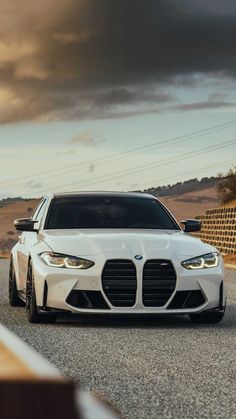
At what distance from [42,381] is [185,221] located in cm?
1073

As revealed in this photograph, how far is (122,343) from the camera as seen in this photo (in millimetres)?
8211

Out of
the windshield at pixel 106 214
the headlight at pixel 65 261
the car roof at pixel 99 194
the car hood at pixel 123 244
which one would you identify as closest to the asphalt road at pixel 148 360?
the headlight at pixel 65 261

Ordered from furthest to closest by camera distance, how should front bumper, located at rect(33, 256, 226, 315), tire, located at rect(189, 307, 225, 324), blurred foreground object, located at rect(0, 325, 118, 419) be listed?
1. tire, located at rect(189, 307, 225, 324)
2. front bumper, located at rect(33, 256, 226, 315)
3. blurred foreground object, located at rect(0, 325, 118, 419)

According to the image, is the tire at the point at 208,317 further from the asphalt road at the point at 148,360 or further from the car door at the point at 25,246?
the car door at the point at 25,246

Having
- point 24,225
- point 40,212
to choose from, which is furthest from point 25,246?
point 40,212

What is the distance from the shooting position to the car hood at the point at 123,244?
9.83 m

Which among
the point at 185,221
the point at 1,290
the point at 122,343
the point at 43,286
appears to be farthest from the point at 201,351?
the point at 1,290

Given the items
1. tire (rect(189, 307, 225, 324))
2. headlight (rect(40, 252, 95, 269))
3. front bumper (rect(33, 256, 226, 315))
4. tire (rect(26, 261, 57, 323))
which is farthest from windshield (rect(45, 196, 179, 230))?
tire (rect(189, 307, 225, 324))

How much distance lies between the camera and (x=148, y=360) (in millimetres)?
6996

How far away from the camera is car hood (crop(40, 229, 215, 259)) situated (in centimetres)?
983

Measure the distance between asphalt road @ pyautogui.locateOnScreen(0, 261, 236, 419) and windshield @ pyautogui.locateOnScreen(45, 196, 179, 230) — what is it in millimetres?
1406

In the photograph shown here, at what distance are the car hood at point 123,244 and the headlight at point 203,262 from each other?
7 cm

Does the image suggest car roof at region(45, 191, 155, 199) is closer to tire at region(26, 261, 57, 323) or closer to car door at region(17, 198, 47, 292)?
car door at region(17, 198, 47, 292)

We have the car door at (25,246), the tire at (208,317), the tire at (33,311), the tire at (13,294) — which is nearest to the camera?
the tire at (33,311)
